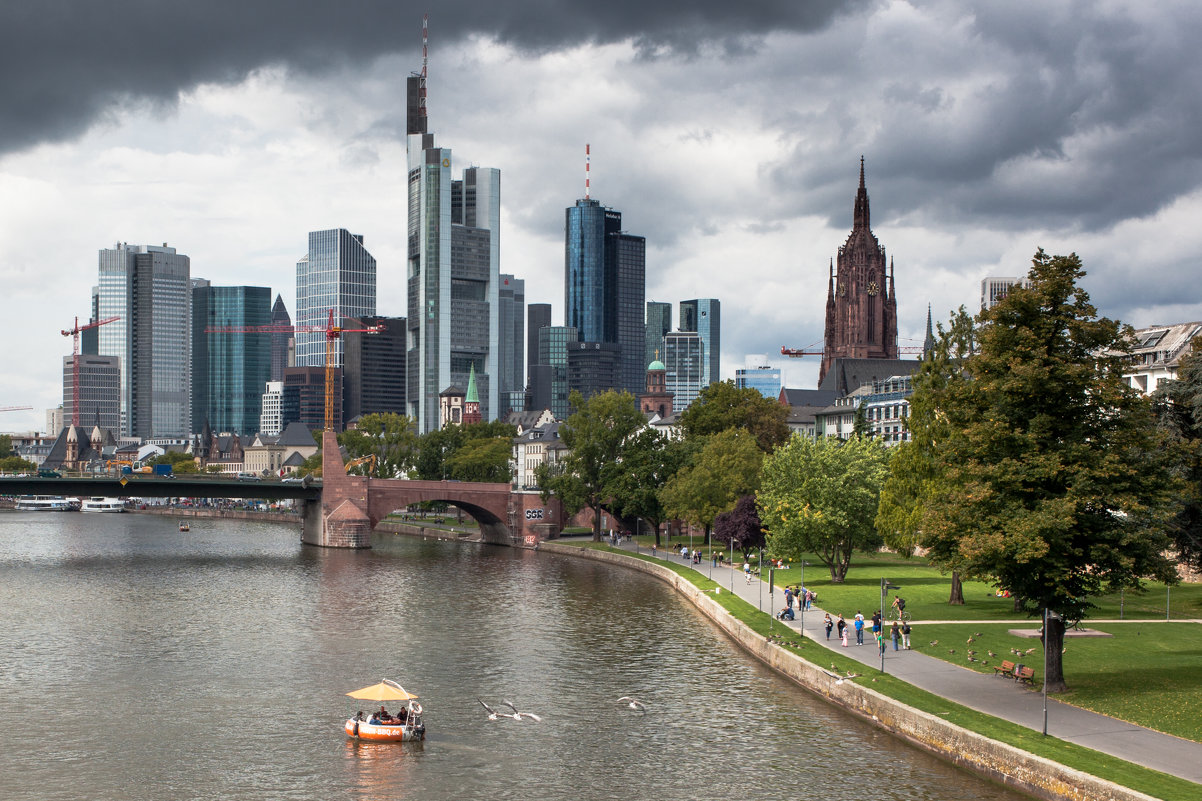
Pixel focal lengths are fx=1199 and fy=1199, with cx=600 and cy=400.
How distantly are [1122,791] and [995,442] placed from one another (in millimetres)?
16039

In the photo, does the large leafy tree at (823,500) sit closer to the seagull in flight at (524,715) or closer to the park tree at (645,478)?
the seagull in flight at (524,715)

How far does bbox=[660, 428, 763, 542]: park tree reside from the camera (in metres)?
113

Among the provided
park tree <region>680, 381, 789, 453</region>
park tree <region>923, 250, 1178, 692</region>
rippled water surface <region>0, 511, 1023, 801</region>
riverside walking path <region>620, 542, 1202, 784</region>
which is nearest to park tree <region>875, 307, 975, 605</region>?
riverside walking path <region>620, 542, 1202, 784</region>

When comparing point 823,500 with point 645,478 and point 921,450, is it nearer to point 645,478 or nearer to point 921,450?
point 921,450

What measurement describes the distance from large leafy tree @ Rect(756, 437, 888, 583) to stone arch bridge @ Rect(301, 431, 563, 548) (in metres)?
58.7

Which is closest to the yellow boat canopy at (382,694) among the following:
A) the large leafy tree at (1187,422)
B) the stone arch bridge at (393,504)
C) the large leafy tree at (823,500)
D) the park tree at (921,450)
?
the park tree at (921,450)

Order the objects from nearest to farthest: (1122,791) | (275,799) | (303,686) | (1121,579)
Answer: (1122,791)
(275,799)
(1121,579)
(303,686)

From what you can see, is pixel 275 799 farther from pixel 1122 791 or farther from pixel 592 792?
pixel 1122 791

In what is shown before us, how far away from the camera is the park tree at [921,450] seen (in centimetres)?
7212

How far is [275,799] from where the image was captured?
127 feet

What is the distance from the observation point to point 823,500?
82.8 metres

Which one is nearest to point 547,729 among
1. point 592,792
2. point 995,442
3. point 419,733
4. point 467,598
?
point 419,733

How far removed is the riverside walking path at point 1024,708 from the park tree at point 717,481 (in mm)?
47327

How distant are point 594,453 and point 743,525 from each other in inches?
1559
